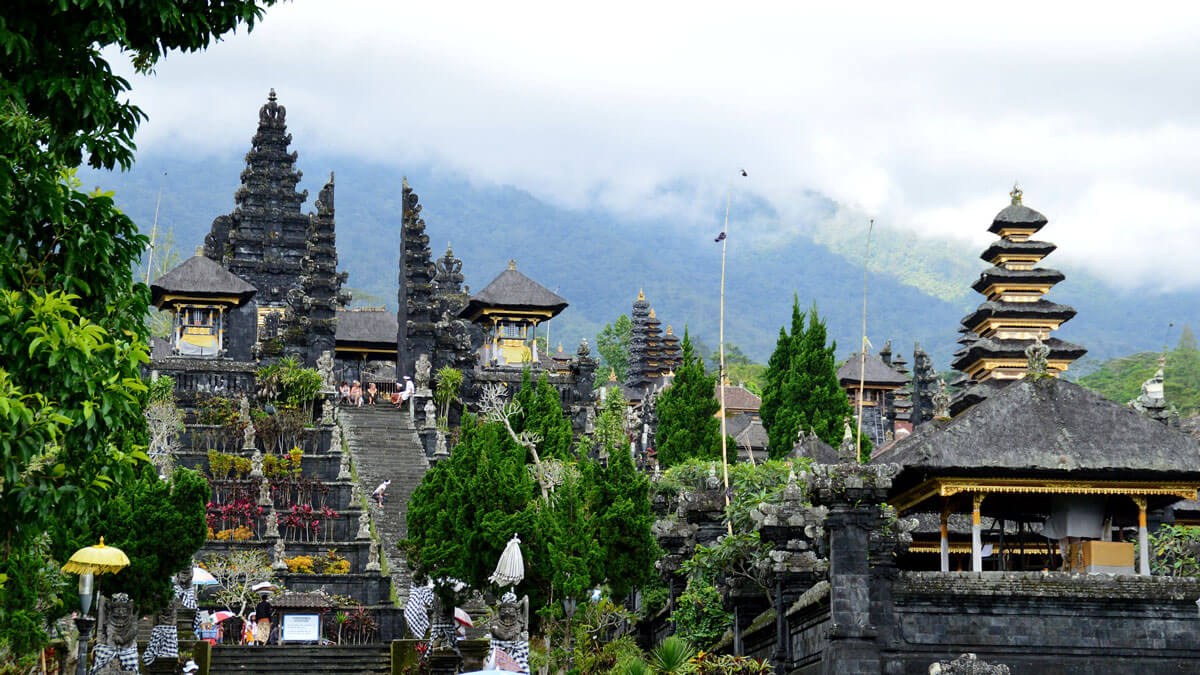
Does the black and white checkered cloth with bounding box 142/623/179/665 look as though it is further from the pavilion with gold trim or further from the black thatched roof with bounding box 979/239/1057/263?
the black thatched roof with bounding box 979/239/1057/263

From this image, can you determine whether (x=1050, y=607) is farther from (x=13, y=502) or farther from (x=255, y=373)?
(x=255, y=373)

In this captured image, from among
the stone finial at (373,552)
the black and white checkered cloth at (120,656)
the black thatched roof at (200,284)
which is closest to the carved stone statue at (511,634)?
the black and white checkered cloth at (120,656)

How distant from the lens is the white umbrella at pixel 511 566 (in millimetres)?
25344

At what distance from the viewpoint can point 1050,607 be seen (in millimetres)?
20547

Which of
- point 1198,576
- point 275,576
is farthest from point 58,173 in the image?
point 275,576

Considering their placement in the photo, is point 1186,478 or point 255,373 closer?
point 1186,478

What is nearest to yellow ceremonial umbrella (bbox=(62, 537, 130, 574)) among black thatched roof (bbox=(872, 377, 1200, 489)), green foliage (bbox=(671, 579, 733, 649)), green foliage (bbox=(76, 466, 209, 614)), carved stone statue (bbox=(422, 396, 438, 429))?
green foliage (bbox=(76, 466, 209, 614))

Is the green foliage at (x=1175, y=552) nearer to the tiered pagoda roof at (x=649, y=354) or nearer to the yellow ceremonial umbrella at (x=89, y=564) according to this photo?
the yellow ceremonial umbrella at (x=89, y=564)

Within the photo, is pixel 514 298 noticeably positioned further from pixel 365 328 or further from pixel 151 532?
pixel 151 532

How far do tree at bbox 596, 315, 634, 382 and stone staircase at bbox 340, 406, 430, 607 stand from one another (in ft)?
216

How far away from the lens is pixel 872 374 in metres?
78.1

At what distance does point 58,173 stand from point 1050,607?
47.1 feet

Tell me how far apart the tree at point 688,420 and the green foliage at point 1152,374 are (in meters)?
44.5

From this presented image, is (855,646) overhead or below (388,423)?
below
